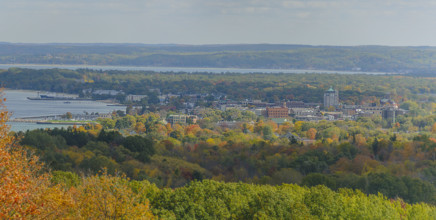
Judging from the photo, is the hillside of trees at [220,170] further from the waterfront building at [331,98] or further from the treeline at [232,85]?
the treeline at [232,85]

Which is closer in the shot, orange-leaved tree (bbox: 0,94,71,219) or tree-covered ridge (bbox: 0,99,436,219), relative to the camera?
orange-leaved tree (bbox: 0,94,71,219)

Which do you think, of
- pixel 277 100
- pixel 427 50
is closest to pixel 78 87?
pixel 277 100

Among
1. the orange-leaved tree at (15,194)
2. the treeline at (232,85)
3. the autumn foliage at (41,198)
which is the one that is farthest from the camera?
the treeline at (232,85)

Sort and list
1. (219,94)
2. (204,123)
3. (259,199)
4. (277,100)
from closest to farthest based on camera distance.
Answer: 1. (259,199)
2. (204,123)
3. (277,100)
4. (219,94)

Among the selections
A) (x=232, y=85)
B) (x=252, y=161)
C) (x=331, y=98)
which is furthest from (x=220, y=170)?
(x=232, y=85)

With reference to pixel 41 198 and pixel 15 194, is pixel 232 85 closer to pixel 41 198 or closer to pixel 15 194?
pixel 41 198

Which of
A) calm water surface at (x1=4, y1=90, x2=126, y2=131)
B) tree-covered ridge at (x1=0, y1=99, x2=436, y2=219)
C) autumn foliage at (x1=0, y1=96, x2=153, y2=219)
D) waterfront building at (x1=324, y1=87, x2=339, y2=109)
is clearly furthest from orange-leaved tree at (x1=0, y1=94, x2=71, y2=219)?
waterfront building at (x1=324, y1=87, x2=339, y2=109)

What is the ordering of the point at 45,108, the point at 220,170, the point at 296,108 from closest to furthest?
the point at 220,170 → the point at 45,108 → the point at 296,108

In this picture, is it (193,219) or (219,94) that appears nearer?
(193,219)

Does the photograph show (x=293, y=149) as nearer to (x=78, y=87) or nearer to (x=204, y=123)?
(x=204, y=123)

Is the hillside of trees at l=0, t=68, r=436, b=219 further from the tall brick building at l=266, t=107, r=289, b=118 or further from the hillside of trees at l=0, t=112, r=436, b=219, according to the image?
the tall brick building at l=266, t=107, r=289, b=118

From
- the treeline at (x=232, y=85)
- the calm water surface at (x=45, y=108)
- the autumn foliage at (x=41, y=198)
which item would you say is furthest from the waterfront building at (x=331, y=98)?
the autumn foliage at (x=41, y=198)
